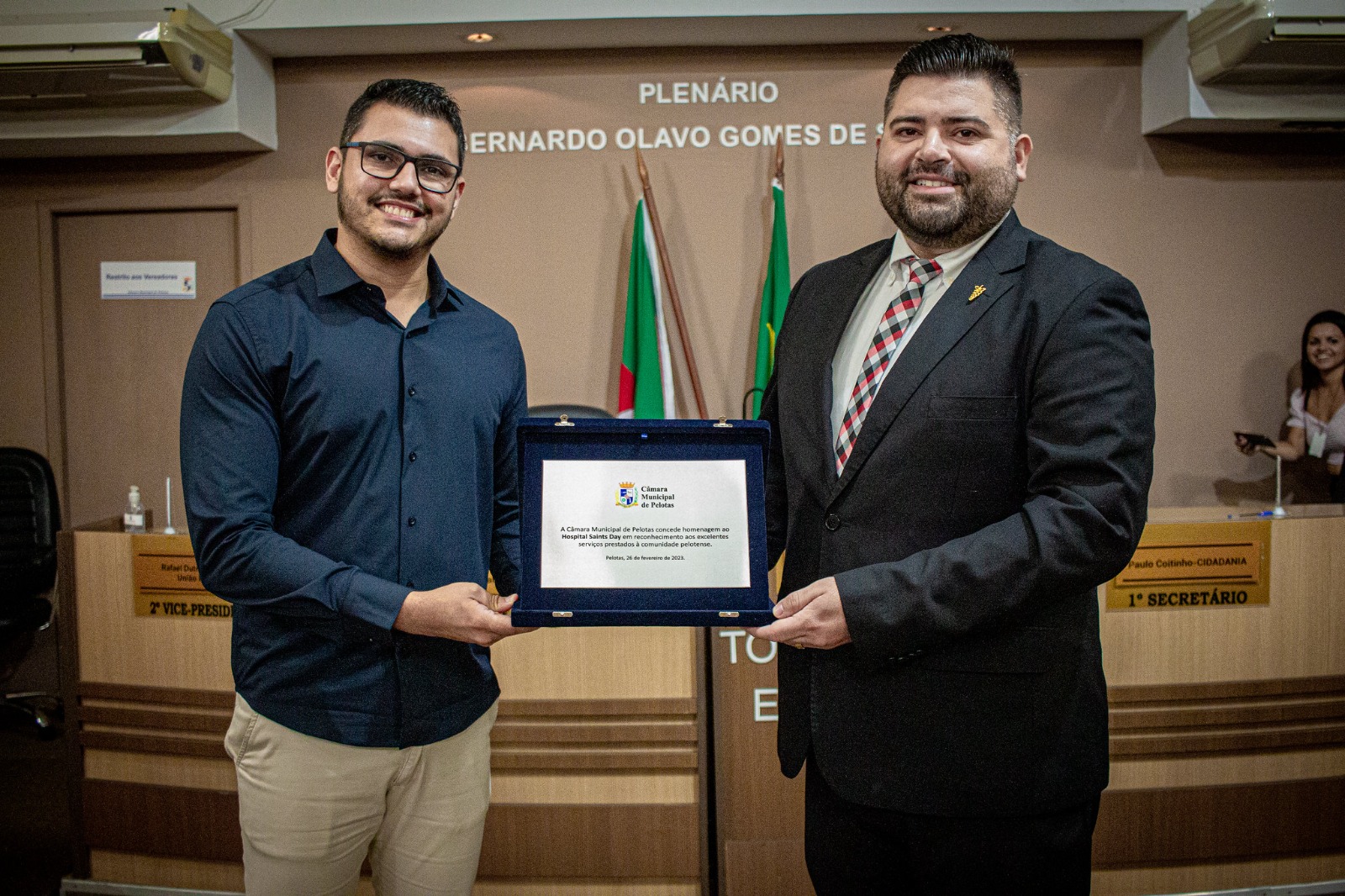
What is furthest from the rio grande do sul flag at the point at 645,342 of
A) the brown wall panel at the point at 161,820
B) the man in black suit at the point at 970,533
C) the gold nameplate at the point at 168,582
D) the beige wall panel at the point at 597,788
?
the man in black suit at the point at 970,533

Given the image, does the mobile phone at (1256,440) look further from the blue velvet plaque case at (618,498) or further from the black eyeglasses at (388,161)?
the black eyeglasses at (388,161)

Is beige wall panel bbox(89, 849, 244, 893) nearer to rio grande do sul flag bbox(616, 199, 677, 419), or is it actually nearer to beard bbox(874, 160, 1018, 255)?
rio grande do sul flag bbox(616, 199, 677, 419)

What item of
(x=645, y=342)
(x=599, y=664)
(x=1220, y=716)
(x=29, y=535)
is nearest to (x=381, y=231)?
(x=599, y=664)

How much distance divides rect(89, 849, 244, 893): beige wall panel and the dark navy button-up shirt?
5.59 ft

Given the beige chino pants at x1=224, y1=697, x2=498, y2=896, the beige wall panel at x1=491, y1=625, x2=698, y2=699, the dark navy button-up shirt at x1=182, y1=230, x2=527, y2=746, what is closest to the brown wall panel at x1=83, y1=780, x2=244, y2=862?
the beige wall panel at x1=491, y1=625, x2=698, y2=699

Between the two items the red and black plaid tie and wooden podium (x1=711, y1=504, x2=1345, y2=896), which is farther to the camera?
wooden podium (x1=711, y1=504, x2=1345, y2=896)

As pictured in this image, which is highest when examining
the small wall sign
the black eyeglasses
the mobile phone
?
the small wall sign

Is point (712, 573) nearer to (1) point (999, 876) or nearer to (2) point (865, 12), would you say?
(1) point (999, 876)

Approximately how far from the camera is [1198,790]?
276 centimetres

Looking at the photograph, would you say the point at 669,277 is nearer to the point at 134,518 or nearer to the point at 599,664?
the point at 599,664

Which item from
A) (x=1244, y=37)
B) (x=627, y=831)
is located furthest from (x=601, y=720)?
(x=1244, y=37)

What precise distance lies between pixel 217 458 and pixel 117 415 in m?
3.42

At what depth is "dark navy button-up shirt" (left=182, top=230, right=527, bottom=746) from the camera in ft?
4.60

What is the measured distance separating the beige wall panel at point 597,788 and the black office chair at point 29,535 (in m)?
2.43
